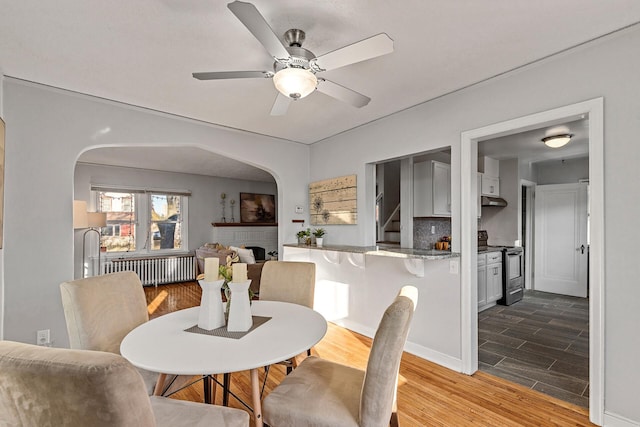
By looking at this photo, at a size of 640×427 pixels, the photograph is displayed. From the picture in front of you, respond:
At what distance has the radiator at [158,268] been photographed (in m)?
6.15

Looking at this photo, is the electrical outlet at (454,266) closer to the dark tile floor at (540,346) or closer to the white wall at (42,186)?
the dark tile floor at (540,346)

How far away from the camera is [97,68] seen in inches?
91.4

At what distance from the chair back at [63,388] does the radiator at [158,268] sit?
6.01 metres

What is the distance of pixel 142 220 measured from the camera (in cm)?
666

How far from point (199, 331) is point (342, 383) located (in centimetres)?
80

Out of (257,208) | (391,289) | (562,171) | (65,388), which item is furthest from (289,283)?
(257,208)

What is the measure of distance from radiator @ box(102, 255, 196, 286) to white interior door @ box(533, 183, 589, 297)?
6.87 m

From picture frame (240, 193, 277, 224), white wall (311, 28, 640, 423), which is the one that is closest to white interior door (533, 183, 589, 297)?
white wall (311, 28, 640, 423)

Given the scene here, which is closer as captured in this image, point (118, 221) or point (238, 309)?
point (238, 309)

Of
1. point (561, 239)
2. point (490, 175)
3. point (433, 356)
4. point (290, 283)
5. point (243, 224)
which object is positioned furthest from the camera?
point (243, 224)

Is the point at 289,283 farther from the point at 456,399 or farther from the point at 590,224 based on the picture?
the point at 590,224

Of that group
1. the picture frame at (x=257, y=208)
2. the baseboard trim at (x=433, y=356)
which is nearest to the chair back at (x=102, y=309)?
the baseboard trim at (x=433, y=356)

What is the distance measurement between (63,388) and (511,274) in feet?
17.7

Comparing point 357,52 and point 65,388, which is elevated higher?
point 357,52
